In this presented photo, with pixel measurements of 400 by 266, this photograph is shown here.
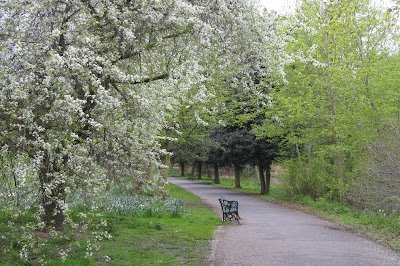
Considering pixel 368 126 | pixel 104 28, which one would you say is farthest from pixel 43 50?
pixel 368 126

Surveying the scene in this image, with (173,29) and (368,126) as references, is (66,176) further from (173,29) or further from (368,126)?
(368,126)

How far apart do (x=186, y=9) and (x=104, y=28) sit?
1646 mm

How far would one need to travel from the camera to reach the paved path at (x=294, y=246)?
830 cm

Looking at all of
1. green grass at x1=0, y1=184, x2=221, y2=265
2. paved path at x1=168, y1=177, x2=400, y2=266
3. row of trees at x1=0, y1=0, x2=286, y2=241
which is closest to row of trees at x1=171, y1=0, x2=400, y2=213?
paved path at x1=168, y1=177, x2=400, y2=266

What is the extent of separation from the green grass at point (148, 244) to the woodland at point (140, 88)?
1.52 ft

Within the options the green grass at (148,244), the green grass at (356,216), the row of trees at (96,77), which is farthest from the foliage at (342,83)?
the row of trees at (96,77)

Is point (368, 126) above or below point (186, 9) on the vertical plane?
below

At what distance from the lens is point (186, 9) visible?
293 inches

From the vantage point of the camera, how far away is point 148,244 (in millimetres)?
9891

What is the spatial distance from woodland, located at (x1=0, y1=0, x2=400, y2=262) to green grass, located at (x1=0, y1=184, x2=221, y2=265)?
464mm

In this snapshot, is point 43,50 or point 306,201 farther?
point 306,201

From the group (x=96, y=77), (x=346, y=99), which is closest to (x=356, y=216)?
(x=346, y=99)

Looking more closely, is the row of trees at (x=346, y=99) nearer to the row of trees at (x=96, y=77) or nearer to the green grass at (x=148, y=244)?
the row of trees at (x=96, y=77)

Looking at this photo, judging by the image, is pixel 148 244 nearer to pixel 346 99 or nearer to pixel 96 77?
pixel 96 77
